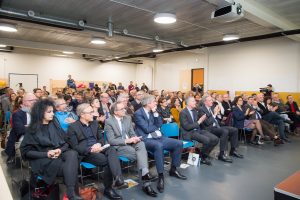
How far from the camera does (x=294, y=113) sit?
22.8 ft

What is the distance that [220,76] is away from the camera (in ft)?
33.8

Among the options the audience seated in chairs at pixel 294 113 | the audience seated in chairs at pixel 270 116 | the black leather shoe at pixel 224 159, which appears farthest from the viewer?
the audience seated in chairs at pixel 294 113

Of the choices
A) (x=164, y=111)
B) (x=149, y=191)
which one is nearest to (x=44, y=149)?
(x=149, y=191)

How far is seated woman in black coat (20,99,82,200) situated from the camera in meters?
2.33

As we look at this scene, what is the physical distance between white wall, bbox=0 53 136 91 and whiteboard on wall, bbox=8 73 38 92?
19 cm

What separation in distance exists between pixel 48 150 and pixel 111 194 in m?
0.90

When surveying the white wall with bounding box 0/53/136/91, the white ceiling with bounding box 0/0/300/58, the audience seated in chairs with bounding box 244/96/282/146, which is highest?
the white ceiling with bounding box 0/0/300/58

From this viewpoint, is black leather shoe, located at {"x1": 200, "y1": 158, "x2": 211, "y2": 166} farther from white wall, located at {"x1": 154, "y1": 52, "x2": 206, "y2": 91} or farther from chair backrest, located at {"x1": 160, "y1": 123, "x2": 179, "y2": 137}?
white wall, located at {"x1": 154, "y1": 52, "x2": 206, "y2": 91}

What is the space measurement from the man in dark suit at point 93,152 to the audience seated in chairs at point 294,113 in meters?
6.46

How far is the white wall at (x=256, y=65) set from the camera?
8.02m

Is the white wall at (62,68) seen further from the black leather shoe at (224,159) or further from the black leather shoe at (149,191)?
the black leather shoe at (149,191)

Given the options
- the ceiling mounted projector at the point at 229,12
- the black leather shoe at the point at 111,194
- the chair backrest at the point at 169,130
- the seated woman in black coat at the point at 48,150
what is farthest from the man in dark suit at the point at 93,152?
the ceiling mounted projector at the point at 229,12

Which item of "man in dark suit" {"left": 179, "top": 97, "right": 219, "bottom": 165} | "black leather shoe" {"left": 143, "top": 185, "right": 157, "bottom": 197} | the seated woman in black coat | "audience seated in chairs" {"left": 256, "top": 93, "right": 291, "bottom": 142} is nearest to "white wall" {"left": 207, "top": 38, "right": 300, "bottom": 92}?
"audience seated in chairs" {"left": 256, "top": 93, "right": 291, "bottom": 142}

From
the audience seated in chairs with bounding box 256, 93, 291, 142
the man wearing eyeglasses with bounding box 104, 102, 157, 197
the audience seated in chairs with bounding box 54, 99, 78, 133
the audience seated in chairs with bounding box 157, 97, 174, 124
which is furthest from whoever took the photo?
the audience seated in chairs with bounding box 256, 93, 291, 142
